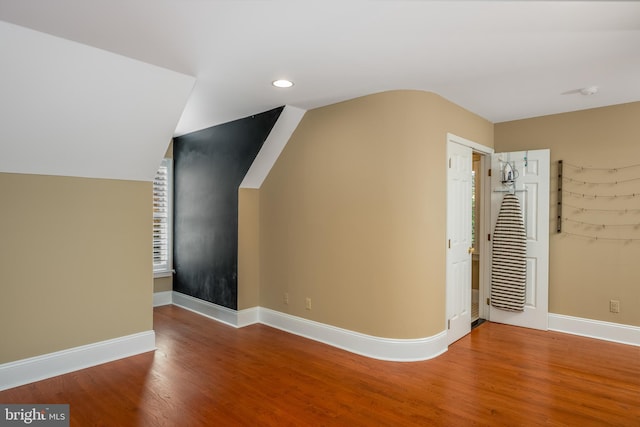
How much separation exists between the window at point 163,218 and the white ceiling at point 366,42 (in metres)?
2.32

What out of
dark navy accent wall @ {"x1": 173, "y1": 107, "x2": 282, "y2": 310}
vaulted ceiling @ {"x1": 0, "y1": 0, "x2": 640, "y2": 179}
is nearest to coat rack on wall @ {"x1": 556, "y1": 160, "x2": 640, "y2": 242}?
vaulted ceiling @ {"x1": 0, "y1": 0, "x2": 640, "y2": 179}

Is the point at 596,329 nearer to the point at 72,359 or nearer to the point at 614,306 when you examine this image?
the point at 614,306

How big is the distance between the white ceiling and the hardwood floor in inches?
95.9

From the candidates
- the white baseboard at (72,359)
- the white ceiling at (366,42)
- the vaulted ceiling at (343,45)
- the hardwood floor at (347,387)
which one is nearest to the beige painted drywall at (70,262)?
the white baseboard at (72,359)

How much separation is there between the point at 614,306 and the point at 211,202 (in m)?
4.65

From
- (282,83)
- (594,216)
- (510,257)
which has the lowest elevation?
(510,257)

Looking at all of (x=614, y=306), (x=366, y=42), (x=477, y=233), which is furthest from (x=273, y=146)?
(x=614, y=306)

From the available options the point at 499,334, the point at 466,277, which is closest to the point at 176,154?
the point at 466,277

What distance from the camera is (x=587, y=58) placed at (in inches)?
106

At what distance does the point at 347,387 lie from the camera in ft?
9.56

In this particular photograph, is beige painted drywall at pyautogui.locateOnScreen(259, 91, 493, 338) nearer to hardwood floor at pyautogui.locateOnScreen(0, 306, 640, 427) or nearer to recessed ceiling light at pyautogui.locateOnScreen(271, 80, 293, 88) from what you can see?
hardwood floor at pyautogui.locateOnScreen(0, 306, 640, 427)

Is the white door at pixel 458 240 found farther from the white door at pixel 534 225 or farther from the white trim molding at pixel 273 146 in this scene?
the white trim molding at pixel 273 146

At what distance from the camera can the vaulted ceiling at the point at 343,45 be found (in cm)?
202

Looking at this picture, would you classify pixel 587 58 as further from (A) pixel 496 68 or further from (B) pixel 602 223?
(B) pixel 602 223
